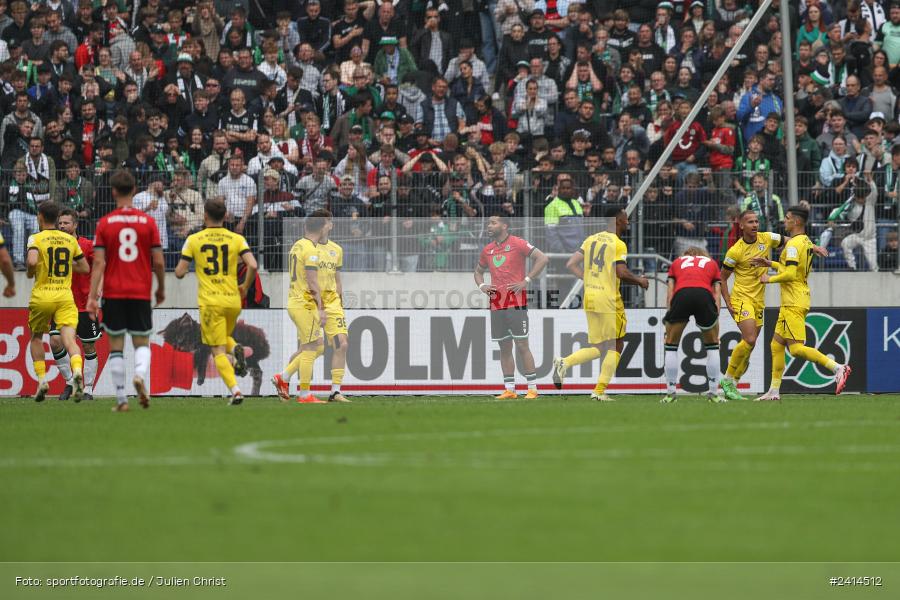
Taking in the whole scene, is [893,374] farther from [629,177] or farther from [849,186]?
[629,177]

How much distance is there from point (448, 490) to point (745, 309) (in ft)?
36.0

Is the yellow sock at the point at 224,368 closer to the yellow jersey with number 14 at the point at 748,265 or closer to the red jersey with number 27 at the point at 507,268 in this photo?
the red jersey with number 27 at the point at 507,268

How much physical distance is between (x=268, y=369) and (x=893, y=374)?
8807 mm

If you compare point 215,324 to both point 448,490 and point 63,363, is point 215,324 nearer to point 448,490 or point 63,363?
point 63,363

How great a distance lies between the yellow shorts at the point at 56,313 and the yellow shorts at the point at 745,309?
8060mm

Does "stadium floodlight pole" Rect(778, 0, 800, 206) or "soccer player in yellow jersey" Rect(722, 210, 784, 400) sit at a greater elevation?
"stadium floodlight pole" Rect(778, 0, 800, 206)

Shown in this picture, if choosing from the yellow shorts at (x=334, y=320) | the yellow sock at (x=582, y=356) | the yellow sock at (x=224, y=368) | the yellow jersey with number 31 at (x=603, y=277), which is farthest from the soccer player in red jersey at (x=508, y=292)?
the yellow sock at (x=224, y=368)

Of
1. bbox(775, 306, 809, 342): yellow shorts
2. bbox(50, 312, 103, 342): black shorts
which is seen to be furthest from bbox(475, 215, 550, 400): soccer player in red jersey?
bbox(50, 312, 103, 342): black shorts

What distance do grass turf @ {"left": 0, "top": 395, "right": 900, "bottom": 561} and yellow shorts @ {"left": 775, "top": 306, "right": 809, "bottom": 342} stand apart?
4664mm

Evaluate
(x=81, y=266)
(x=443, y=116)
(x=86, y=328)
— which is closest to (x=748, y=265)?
(x=443, y=116)

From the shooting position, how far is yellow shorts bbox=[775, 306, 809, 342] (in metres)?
17.1

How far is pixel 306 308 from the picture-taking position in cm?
1731

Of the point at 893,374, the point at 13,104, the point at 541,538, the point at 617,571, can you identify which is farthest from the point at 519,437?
the point at 13,104

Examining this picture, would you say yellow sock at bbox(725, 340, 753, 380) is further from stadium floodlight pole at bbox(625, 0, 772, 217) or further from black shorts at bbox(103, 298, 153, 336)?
black shorts at bbox(103, 298, 153, 336)
